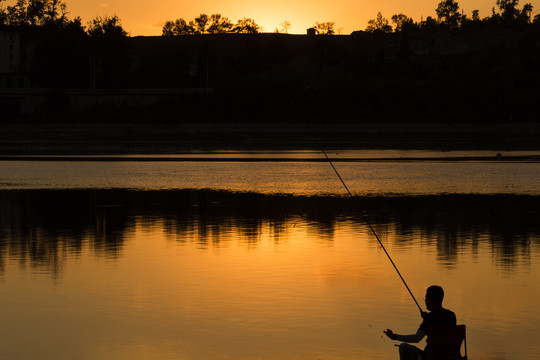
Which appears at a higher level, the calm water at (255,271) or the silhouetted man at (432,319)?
the silhouetted man at (432,319)

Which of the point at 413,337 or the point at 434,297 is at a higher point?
the point at 434,297

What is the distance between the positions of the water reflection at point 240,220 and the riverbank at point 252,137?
1338 inches

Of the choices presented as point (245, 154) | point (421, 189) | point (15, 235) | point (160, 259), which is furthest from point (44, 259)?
point (245, 154)

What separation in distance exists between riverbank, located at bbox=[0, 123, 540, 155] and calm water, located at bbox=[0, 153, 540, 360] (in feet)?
121

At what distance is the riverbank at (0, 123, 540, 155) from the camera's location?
71188mm

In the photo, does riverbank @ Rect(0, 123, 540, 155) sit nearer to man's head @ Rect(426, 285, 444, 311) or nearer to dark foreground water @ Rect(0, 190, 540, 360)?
dark foreground water @ Rect(0, 190, 540, 360)

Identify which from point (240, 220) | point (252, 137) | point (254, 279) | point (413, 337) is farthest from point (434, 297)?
point (252, 137)

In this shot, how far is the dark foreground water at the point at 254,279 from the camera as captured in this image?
1170 centimetres

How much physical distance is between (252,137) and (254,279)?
70165 millimetres

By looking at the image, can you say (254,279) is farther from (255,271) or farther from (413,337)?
(413,337)

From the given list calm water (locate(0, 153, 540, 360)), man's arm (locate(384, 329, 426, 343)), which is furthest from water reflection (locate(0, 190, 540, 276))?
man's arm (locate(384, 329, 426, 343))

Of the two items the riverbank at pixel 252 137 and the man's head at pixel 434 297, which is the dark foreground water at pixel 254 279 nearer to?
the man's head at pixel 434 297

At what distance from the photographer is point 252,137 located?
3374 inches

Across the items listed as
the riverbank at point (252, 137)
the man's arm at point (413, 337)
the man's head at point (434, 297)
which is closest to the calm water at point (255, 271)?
the man's arm at point (413, 337)
